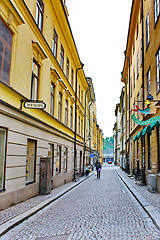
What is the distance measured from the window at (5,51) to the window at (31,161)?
3.59m

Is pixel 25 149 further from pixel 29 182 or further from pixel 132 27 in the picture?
pixel 132 27

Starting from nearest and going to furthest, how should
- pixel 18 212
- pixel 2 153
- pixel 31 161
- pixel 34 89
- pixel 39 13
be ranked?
1. pixel 18 212
2. pixel 2 153
3. pixel 31 161
4. pixel 34 89
5. pixel 39 13

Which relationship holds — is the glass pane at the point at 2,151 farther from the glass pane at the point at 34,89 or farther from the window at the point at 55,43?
the window at the point at 55,43

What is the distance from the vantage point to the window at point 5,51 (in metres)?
8.47

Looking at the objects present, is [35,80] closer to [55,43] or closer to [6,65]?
[6,65]

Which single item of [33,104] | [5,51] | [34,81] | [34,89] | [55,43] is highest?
[55,43]

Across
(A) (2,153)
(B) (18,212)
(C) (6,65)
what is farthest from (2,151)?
(C) (6,65)

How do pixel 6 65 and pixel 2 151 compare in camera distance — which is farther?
pixel 6 65

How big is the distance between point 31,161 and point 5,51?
5.06 m

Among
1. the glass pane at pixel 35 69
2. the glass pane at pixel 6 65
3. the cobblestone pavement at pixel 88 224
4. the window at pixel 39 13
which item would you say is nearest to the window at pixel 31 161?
the cobblestone pavement at pixel 88 224

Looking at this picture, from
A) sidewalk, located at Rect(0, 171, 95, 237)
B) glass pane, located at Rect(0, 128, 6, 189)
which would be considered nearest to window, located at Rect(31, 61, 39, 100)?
glass pane, located at Rect(0, 128, 6, 189)

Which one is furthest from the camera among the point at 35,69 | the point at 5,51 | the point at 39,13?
the point at 39,13

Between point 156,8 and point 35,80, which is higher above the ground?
point 156,8

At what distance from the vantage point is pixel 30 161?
11547mm
